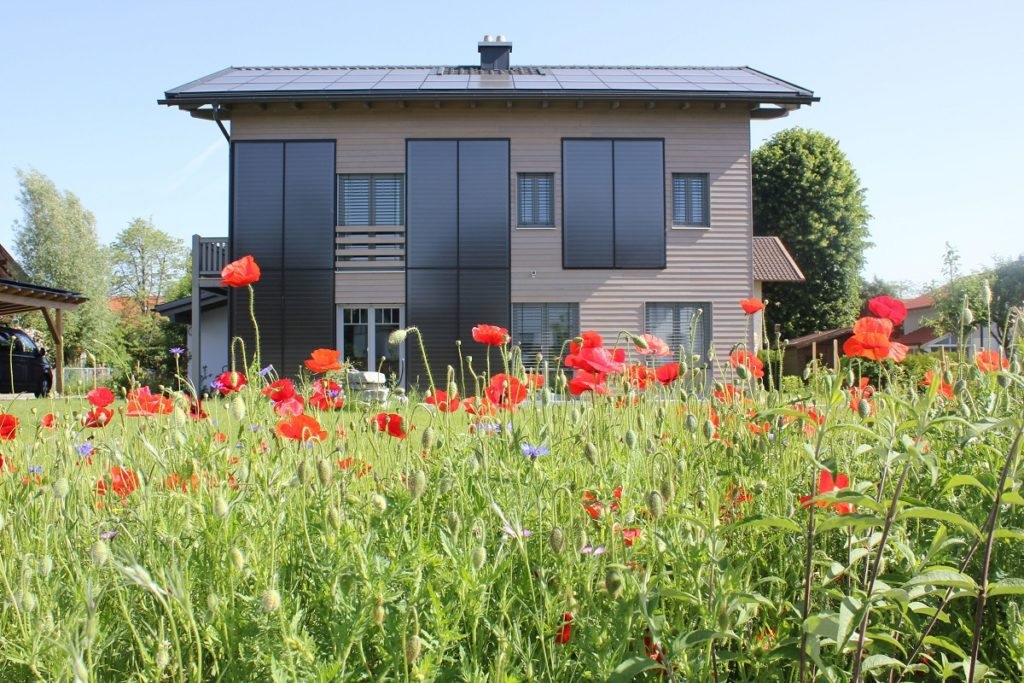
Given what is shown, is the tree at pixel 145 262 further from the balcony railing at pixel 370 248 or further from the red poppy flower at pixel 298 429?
the red poppy flower at pixel 298 429

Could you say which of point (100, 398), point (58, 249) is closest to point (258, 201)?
point (100, 398)

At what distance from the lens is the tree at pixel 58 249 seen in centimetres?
3697

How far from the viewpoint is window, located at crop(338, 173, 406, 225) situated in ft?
49.1

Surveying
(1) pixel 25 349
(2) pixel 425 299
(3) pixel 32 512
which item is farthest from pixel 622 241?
(3) pixel 32 512

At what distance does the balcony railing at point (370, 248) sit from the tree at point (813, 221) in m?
18.2

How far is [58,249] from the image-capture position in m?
37.1

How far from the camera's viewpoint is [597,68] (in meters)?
17.4

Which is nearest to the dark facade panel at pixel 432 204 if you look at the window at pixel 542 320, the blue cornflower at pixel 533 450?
the window at pixel 542 320

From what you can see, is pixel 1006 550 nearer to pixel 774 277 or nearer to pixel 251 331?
pixel 251 331

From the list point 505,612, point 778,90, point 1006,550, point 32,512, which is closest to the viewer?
point 505,612

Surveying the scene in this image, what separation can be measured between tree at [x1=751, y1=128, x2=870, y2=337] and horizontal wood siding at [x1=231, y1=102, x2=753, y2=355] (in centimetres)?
1489

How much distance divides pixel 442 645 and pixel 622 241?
45.8ft

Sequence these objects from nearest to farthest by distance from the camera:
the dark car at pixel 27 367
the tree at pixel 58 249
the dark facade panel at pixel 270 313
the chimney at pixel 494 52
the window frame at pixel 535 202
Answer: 1. the dark car at pixel 27 367
2. the dark facade panel at pixel 270 313
3. the window frame at pixel 535 202
4. the chimney at pixel 494 52
5. the tree at pixel 58 249

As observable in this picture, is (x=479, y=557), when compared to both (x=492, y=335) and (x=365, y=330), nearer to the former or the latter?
(x=492, y=335)
